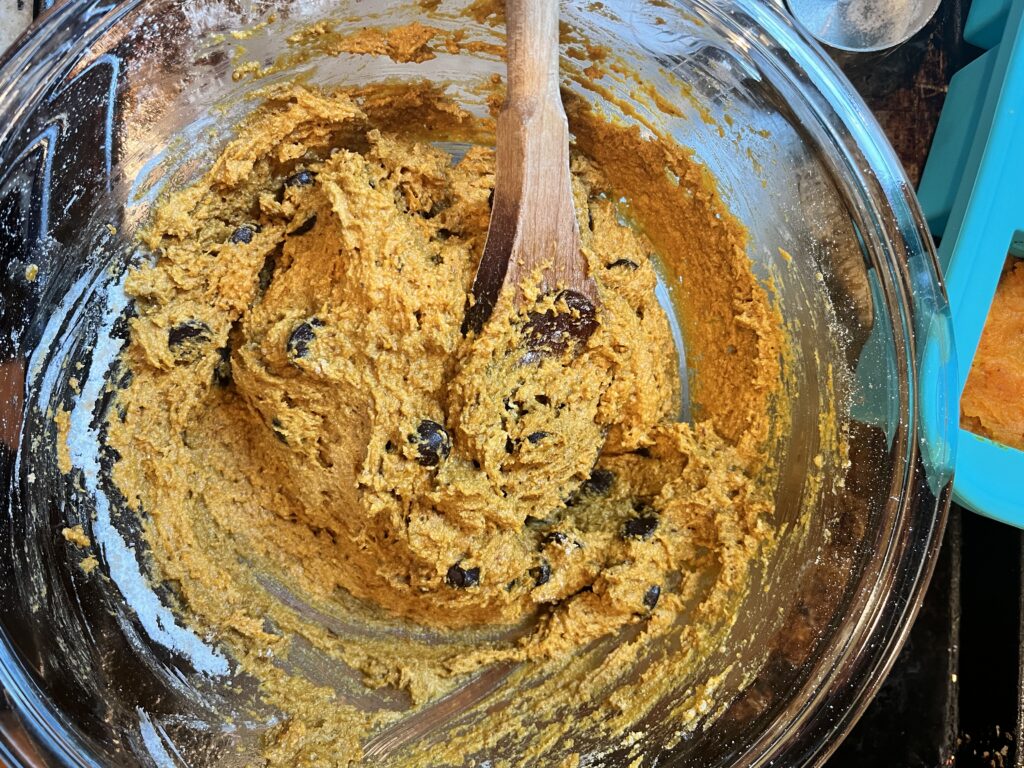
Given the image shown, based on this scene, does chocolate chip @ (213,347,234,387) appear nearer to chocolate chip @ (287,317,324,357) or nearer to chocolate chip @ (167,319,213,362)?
chocolate chip @ (167,319,213,362)

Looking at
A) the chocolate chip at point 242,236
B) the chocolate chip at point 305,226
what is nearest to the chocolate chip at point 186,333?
the chocolate chip at point 242,236

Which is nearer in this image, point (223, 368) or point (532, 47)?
point (532, 47)

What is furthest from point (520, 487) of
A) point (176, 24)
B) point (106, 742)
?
point (176, 24)

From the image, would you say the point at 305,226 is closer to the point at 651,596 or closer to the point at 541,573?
the point at 541,573

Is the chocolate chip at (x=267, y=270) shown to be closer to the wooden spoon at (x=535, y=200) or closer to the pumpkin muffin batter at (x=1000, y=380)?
the wooden spoon at (x=535, y=200)

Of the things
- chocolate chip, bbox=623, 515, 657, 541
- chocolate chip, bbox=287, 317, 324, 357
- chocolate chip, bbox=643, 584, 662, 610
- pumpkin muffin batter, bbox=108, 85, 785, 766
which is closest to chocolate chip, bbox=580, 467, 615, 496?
pumpkin muffin batter, bbox=108, 85, 785, 766

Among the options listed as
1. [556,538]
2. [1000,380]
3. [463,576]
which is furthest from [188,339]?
[1000,380]
